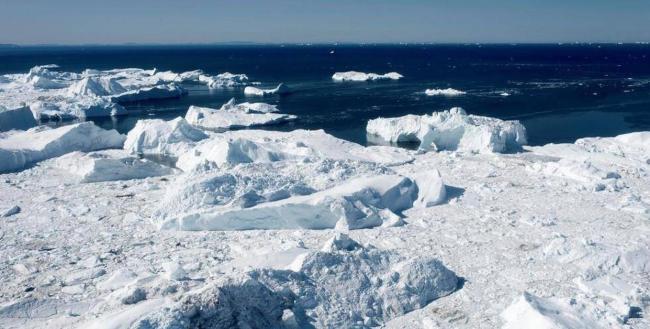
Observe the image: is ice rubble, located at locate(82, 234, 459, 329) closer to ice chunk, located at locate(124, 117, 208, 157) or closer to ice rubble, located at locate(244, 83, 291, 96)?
ice chunk, located at locate(124, 117, 208, 157)

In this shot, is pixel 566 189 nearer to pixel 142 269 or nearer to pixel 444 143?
pixel 444 143

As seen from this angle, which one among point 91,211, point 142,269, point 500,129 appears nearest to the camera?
point 142,269

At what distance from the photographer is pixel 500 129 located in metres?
19.6

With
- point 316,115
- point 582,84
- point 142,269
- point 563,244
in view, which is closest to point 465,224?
point 563,244

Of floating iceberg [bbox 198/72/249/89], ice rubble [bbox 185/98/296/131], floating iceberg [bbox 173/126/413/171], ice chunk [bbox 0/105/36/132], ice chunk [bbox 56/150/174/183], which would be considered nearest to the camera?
ice chunk [bbox 56/150/174/183]

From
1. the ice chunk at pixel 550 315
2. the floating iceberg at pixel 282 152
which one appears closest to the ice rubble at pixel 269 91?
the floating iceberg at pixel 282 152

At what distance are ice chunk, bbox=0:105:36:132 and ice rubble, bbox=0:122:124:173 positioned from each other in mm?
A: 1564

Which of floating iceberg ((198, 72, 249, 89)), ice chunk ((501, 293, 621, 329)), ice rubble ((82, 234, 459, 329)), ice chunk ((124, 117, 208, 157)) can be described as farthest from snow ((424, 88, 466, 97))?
ice chunk ((501, 293, 621, 329))

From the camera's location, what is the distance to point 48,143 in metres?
18.3

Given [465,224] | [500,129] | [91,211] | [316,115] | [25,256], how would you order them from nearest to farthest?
[25,256], [465,224], [91,211], [500,129], [316,115]

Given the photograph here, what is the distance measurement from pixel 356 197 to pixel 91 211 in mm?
5982

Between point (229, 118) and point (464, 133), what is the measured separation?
12.0 m

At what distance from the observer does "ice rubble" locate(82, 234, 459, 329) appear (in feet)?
19.1

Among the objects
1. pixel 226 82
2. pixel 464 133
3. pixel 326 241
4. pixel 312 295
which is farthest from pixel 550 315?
pixel 226 82
